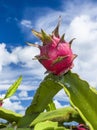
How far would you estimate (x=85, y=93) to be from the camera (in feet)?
5.21

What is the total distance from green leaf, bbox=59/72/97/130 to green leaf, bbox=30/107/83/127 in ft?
0.65

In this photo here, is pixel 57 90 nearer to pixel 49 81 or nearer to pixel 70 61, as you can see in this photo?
pixel 49 81

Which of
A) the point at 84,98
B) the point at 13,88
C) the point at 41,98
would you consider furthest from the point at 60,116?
the point at 13,88

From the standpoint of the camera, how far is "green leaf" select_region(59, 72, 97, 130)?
1570mm

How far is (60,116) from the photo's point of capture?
178 centimetres

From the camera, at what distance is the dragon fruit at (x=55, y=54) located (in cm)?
159

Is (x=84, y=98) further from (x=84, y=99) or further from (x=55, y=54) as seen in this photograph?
(x=55, y=54)

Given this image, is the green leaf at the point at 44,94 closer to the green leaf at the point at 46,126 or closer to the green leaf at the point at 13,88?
the green leaf at the point at 46,126

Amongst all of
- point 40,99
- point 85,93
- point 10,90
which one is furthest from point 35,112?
point 10,90

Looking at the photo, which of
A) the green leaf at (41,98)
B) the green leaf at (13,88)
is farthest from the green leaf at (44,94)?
the green leaf at (13,88)

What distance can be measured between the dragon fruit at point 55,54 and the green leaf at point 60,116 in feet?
0.68

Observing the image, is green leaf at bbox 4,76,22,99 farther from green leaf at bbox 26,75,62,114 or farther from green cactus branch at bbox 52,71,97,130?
green cactus branch at bbox 52,71,97,130

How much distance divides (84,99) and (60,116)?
0.76ft

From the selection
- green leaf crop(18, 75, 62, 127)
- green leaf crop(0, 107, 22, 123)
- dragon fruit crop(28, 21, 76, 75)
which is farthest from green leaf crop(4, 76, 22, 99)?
dragon fruit crop(28, 21, 76, 75)
